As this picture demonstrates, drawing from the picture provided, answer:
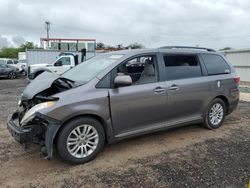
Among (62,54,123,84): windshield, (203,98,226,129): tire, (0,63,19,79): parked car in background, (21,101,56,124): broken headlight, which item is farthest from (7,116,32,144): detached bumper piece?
(0,63,19,79): parked car in background

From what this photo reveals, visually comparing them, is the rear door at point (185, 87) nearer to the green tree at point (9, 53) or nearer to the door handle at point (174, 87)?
the door handle at point (174, 87)

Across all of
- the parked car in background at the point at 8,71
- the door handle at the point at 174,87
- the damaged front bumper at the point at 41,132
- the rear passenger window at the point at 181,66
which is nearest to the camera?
the damaged front bumper at the point at 41,132

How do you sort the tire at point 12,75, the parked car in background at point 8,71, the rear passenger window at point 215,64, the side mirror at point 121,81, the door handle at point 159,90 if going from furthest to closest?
1. the tire at point 12,75
2. the parked car in background at point 8,71
3. the rear passenger window at point 215,64
4. the door handle at point 159,90
5. the side mirror at point 121,81

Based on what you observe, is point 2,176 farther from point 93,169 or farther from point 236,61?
point 236,61

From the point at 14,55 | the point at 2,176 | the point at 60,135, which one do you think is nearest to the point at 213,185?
the point at 60,135

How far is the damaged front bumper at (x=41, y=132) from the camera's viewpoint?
3.54 m

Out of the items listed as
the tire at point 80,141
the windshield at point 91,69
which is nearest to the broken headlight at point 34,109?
the tire at point 80,141

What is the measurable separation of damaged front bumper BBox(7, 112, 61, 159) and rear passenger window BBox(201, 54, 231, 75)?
3.34m

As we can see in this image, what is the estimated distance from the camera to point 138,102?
4258 mm

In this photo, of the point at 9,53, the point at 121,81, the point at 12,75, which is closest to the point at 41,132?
the point at 121,81

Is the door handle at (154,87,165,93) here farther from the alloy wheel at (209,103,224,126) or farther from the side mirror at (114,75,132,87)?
the alloy wheel at (209,103,224,126)

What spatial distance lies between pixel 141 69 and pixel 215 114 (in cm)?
193

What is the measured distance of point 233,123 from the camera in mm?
6152

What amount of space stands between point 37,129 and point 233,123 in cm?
456
